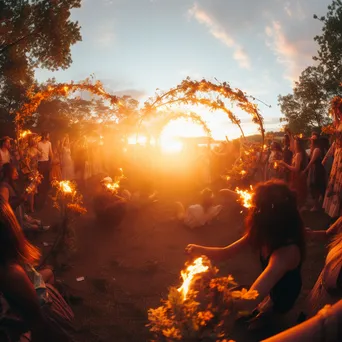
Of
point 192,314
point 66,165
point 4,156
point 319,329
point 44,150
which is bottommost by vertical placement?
point 192,314

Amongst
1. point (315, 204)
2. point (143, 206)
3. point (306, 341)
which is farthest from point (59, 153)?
point (306, 341)

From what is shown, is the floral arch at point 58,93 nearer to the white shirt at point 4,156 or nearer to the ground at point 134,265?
the white shirt at point 4,156

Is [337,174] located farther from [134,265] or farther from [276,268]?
[276,268]

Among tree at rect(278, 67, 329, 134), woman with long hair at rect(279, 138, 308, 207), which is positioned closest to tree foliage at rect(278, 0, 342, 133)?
tree at rect(278, 67, 329, 134)

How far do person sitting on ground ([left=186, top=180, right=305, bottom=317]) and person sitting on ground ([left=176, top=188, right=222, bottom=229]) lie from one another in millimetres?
5941

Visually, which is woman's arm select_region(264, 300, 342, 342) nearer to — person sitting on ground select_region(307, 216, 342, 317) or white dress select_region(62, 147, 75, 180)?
person sitting on ground select_region(307, 216, 342, 317)

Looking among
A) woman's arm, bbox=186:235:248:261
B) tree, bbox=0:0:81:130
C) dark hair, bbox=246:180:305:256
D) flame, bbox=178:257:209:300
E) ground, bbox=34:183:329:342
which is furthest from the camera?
tree, bbox=0:0:81:130

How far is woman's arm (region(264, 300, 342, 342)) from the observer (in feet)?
2.91

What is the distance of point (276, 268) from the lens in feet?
7.75

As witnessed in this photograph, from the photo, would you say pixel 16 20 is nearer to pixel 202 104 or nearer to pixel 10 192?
pixel 202 104

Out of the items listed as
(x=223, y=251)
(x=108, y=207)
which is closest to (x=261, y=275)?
(x=223, y=251)

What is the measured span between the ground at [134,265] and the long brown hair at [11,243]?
5.64 ft

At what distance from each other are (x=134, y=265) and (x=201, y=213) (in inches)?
113

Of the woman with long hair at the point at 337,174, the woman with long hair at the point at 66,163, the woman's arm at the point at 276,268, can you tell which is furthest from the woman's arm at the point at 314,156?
the woman with long hair at the point at 66,163
